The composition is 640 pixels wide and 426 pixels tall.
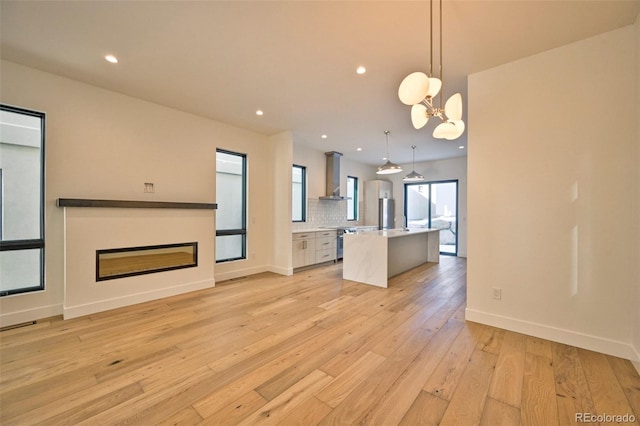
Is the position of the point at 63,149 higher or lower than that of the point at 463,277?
higher

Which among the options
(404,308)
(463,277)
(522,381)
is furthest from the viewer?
(463,277)

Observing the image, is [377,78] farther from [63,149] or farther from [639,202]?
[63,149]

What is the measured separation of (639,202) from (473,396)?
82.4 inches

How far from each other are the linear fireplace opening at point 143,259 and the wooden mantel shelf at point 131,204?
0.57m

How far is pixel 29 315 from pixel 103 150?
2108mm

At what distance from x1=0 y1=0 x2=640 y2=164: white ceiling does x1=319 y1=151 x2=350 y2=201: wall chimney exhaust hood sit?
3.13 meters

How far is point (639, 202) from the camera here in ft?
7.02

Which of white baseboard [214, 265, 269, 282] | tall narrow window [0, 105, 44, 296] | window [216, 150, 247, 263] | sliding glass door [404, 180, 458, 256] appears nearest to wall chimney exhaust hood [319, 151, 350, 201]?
window [216, 150, 247, 263]

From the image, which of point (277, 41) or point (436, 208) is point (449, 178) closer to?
point (436, 208)

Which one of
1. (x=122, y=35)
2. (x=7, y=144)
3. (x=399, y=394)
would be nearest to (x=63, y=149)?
(x=7, y=144)

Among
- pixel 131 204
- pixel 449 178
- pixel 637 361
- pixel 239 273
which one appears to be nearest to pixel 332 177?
pixel 239 273

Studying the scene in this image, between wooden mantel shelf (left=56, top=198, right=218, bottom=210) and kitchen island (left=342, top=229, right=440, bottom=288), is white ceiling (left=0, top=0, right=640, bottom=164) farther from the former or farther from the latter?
kitchen island (left=342, top=229, right=440, bottom=288)

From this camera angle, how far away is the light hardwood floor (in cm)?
164

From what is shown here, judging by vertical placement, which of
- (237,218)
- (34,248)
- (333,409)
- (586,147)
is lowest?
(333,409)
